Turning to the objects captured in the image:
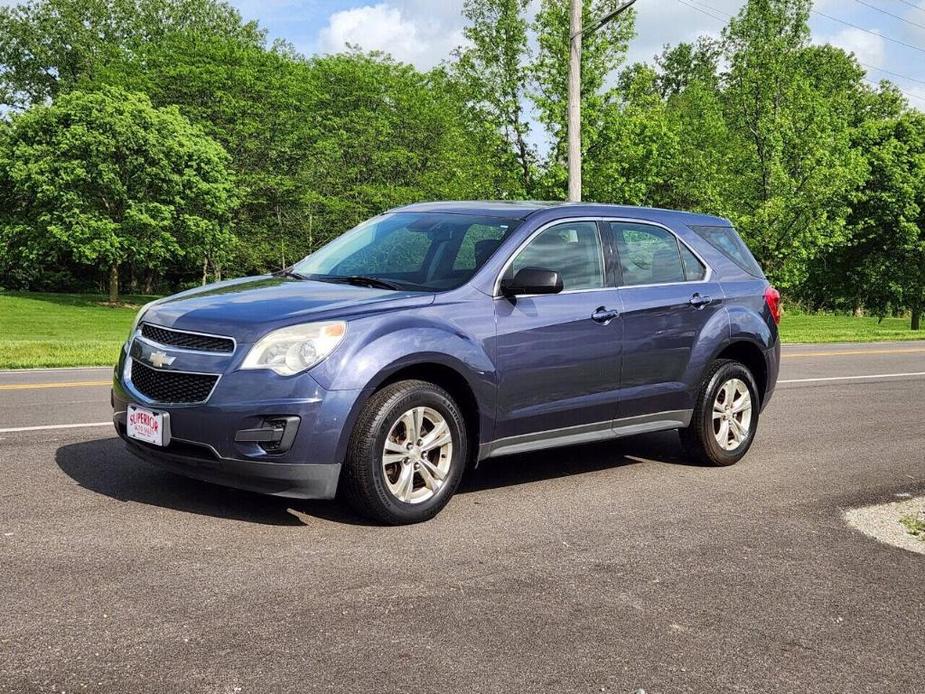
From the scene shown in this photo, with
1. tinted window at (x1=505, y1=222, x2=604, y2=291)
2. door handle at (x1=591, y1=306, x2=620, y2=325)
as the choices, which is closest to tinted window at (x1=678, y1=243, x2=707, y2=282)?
tinted window at (x1=505, y1=222, x2=604, y2=291)

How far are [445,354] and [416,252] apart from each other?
1094mm

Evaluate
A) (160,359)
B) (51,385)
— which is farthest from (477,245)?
(51,385)

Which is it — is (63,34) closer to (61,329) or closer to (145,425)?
(61,329)

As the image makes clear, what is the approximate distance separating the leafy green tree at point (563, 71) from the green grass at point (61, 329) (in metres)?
14.2

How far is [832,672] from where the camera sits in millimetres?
3682

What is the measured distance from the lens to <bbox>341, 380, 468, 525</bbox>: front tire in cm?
529

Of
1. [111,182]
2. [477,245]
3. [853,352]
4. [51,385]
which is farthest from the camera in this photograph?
[111,182]

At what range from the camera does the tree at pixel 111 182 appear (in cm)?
4125

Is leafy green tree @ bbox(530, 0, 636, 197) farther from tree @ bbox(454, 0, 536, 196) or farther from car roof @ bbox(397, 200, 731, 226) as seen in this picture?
car roof @ bbox(397, 200, 731, 226)

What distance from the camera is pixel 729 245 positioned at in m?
7.88

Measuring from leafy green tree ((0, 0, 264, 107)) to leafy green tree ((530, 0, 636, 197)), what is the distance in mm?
35806

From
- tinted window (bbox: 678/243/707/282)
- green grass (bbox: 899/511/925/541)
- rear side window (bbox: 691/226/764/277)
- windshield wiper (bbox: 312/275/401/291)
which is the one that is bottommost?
green grass (bbox: 899/511/925/541)

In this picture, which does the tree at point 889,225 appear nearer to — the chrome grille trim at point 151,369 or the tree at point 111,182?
the tree at point 111,182

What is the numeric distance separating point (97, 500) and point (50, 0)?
65.5 metres
